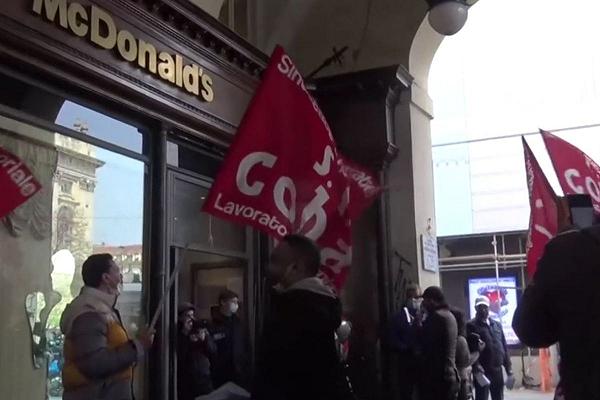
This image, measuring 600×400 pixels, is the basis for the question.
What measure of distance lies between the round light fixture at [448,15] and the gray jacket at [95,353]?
4412 millimetres

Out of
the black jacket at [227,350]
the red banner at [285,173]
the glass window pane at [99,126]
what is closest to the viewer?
the red banner at [285,173]

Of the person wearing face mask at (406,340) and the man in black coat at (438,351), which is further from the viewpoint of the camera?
the person wearing face mask at (406,340)

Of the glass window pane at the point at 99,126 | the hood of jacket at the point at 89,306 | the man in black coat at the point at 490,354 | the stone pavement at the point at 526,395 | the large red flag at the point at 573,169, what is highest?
the glass window pane at the point at 99,126

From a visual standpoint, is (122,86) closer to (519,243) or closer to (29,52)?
(29,52)

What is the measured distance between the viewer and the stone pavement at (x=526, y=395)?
14328 mm

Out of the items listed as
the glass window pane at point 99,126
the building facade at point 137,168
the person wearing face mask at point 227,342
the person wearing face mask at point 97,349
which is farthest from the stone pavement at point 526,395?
the person wearing face mask at point 97,349

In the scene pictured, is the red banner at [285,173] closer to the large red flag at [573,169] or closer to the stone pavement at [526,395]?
the large red flag at [573,169]

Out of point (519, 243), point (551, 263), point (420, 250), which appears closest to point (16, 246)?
point (551, 263)

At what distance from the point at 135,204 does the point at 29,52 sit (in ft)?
5.34

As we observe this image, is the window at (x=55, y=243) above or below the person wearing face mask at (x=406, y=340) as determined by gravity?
above

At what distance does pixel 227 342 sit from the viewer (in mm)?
6695

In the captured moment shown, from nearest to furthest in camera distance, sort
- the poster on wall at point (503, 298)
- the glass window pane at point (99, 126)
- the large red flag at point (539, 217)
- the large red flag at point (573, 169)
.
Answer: the glass window pane at point (99, 126) → the large red flag at point (573, 169) → the large red flag at point (539, 217) → the poster on wall at point (503, 298)

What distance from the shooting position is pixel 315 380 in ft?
10.5

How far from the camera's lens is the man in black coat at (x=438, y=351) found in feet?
22.7
